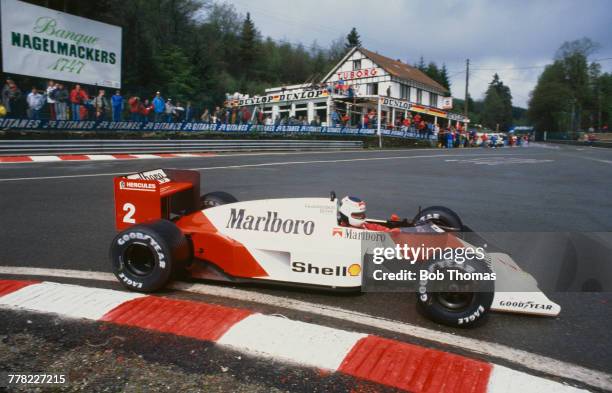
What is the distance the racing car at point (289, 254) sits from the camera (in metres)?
3.39

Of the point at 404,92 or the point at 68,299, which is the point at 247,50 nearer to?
the point at 404,92

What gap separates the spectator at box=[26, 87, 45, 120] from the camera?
47.5 ft

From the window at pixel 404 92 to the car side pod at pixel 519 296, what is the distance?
45457 mm

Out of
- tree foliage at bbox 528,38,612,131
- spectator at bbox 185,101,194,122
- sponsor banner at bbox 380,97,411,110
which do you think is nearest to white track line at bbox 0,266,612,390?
spectator at bbox 185,101,194,122

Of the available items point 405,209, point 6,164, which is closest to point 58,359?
point 405,209

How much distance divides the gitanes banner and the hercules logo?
15.8 metres

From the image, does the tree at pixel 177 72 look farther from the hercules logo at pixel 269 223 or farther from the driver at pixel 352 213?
the driver at pixel 352 213

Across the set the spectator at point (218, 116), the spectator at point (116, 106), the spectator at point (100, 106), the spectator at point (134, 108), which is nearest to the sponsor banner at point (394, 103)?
the spectator at point (218, 116)

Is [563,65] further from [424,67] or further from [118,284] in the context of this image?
[118,284]

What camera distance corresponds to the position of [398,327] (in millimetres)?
3148

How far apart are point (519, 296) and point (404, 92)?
46.4 metres

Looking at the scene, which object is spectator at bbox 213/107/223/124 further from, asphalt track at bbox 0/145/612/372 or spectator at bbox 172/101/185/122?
asphalt track at bbox 0/145/612/372

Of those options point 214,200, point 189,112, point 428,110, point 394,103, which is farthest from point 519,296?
point 428,110

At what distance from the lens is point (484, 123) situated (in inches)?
4658
